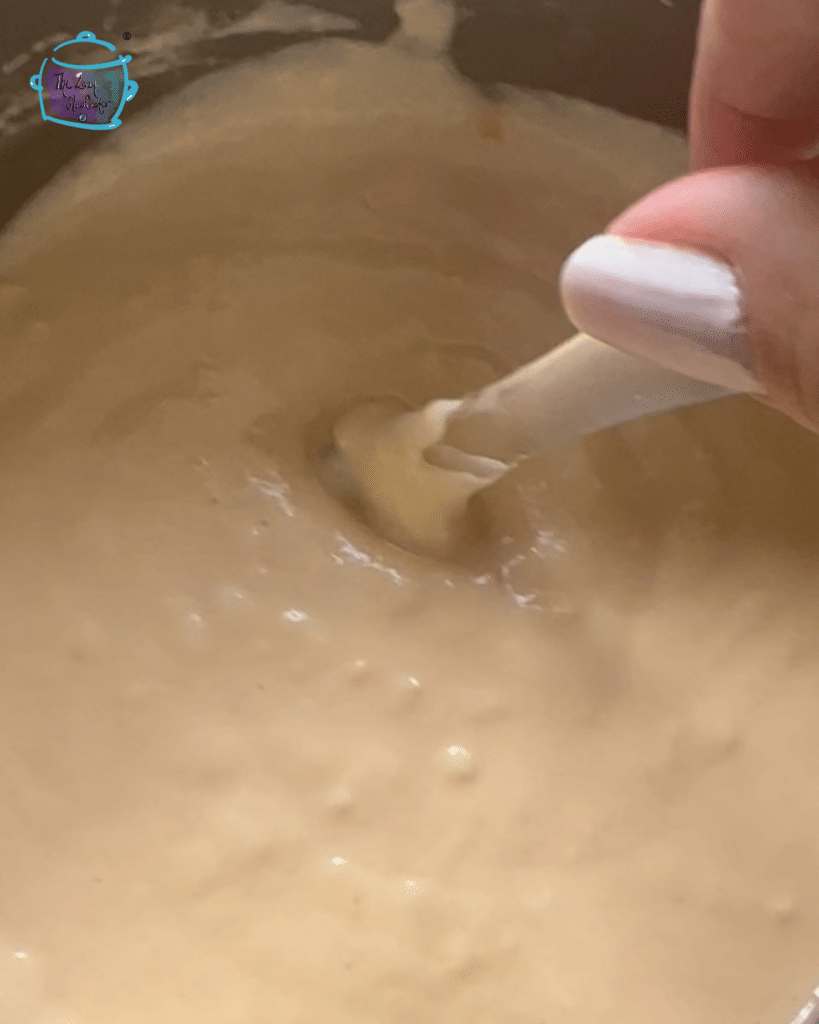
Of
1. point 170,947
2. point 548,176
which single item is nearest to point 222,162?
point 548,176

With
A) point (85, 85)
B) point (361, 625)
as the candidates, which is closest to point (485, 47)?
point (85, 85)

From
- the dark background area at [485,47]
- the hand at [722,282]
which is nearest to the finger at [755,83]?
the hand at [722,282]

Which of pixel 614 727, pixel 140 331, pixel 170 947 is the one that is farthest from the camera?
pixel 140 331

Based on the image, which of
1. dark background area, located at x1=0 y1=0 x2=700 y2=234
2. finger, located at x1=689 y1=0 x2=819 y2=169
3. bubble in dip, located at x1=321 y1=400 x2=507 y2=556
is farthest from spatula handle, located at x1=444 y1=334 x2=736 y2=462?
dark background area, located at x1=0 y1=0 x2=700 y2=234

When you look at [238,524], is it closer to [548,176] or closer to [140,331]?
[140,331]

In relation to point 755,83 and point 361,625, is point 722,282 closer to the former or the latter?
point 755,83

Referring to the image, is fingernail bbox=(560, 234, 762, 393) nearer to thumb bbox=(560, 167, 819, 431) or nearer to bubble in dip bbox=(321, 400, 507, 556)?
thumb bbox=(560, 167, 819, 431)
